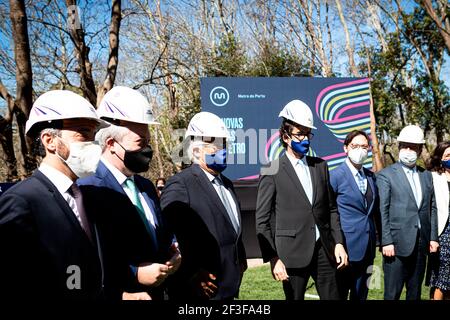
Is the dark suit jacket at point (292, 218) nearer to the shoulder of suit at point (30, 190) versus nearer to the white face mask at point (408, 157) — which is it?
the white face mask at point (408, 157)

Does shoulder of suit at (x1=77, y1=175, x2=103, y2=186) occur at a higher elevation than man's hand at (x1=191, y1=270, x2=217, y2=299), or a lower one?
higher

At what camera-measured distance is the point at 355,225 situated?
439 centimetres

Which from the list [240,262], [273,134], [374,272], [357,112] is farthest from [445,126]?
[240,262]

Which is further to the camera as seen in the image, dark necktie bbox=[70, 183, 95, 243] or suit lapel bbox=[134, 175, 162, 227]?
suit lapel bbox=[134, 175, 162, 227]

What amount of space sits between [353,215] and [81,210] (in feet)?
9.70

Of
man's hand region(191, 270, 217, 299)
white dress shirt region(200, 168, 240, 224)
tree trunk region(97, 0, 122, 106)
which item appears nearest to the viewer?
man's hand region(191, 270, 217, 299)

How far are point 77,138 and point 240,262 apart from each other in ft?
5.74

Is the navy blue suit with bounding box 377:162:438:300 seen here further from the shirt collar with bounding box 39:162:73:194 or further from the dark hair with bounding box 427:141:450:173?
the shirt collar with bounding box 39:162:73:194

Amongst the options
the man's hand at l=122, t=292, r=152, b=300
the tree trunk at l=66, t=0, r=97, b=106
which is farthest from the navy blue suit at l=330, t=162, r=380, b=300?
the tree trunk at l=66, t=0, r=97, b=106

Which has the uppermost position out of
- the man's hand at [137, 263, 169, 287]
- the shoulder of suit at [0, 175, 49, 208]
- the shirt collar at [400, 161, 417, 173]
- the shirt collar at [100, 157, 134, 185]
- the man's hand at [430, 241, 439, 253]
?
the shirt collar at [100, 157, 134, 185]

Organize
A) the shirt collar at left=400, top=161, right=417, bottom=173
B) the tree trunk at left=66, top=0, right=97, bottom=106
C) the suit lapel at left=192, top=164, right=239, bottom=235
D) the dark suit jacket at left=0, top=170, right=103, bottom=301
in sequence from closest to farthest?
the dark suit jacket at left=0, top=170, right=103, bottom=301, the suit lapel at left=192, top=164, right=239, bottom=235, the shirt collar at left=400, top=161, right=417, bottom=173, the tree trunk at left=66, top=0, right=97, bottom=106

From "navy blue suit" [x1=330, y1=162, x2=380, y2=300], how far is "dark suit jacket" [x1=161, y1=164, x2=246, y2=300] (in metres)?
1.43

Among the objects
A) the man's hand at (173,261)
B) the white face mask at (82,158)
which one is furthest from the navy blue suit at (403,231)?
the white face mask at (82,158)

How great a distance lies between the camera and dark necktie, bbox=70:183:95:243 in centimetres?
217
